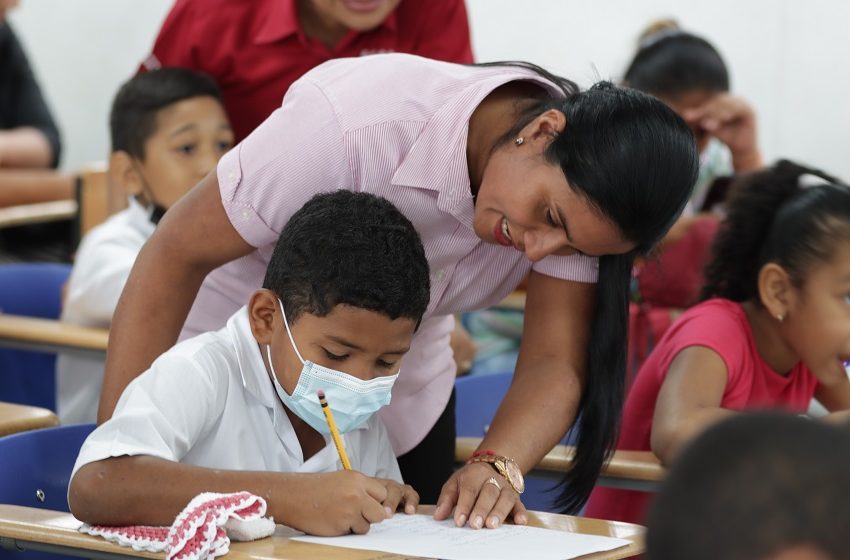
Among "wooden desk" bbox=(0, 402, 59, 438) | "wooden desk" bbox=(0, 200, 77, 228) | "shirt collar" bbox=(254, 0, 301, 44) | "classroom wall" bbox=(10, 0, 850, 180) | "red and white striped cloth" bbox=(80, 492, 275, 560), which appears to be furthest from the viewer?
"classroom wall" bbox=(10, 0, 850, 180)

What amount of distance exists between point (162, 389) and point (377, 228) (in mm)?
308

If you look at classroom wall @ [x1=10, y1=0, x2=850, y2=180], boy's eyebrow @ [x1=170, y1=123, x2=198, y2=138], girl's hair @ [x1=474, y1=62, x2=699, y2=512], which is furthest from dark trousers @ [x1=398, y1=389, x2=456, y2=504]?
classroom wall @ [x1=10, y1=0, x2=850, y2=180]

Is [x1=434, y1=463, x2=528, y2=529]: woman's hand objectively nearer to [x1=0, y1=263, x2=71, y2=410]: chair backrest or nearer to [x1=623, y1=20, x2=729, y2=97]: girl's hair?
[x1=0, y1=263, x2=71, y2=410]: chair backrest

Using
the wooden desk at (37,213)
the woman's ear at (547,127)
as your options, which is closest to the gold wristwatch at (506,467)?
the woman's ear at (547,127)

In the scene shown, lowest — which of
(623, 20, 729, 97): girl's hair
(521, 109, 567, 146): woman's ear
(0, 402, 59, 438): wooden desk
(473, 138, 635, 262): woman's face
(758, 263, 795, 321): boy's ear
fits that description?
(0, 402, 59, 438): wooden desk

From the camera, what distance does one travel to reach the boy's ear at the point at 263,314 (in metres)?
1.56

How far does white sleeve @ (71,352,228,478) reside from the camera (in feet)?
4.53

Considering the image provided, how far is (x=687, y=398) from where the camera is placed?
1.98m

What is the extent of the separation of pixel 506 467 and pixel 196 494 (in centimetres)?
38

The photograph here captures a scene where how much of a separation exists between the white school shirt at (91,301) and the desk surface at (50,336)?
0.05m

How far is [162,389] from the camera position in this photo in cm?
143

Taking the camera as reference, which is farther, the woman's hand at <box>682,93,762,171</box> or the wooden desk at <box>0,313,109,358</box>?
the woman's hand at <box>682,93,762,171</box>

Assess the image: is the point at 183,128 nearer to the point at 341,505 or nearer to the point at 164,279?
the point at 164,279

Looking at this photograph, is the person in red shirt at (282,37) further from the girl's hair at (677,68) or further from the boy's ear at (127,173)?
the girl's hair at (677,68)
